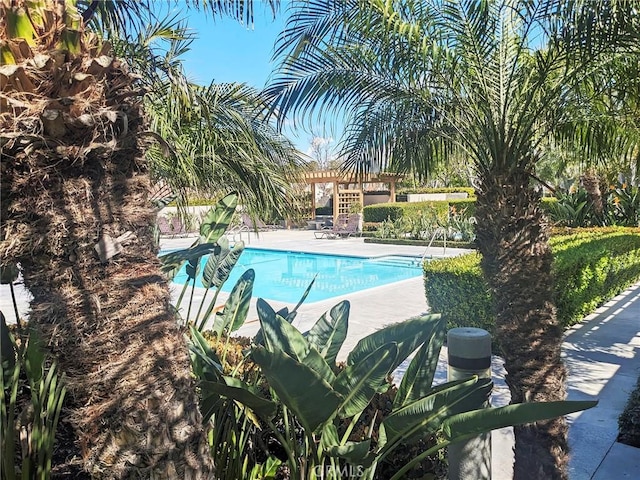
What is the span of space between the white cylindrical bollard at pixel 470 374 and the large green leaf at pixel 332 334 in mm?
670

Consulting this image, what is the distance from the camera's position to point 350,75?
4371 mm

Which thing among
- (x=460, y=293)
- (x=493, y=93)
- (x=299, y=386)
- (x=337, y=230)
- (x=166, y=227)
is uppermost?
(x=493, y=93)

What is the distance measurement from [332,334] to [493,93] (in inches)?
107

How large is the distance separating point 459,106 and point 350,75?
40.8 inches

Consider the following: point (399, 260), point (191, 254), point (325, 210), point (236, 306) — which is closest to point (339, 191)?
point (325, 210)

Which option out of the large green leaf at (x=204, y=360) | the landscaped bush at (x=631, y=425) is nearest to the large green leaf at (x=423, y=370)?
the large green leaf at (x=204, y=360)

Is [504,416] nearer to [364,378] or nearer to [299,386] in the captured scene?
[364,378]

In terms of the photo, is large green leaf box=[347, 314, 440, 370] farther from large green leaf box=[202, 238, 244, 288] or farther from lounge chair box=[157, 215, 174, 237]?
lounge chair box=[157, 215, 174, 237]

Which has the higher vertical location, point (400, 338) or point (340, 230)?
point (400, 338)

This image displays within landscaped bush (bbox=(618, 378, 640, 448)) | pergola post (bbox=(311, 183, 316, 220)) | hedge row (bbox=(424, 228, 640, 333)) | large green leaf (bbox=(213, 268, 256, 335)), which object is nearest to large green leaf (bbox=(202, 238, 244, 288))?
large green leaf (bbox=(213, 268, 256, 335))

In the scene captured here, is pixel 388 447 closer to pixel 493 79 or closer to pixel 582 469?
pixel 582 469

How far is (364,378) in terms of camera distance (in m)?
2.08

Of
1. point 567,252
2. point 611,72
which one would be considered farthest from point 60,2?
point 567,252

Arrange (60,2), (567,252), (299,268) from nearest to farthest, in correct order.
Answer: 1. (60,2)
2. (567,252)
3. (299,268)
